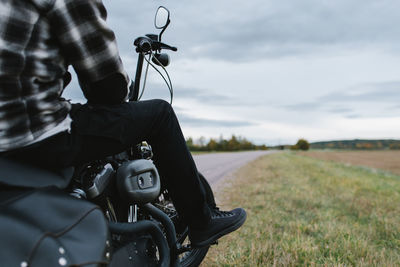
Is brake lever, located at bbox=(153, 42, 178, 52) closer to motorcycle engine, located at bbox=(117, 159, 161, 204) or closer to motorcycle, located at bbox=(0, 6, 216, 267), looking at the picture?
motorcycle, located at bbox=(0, 6, 216, 267)

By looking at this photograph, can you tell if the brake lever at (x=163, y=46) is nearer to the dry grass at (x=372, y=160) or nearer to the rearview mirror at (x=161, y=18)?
the rearview mirror at (x=161, y=18)

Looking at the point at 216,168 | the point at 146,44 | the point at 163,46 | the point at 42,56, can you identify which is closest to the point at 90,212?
the point at 42,56

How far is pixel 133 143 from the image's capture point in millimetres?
1643

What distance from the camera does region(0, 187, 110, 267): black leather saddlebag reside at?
1028mm

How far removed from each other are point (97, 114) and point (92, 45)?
309mm

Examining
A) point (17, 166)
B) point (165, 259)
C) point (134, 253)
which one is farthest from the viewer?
point (165, 259)

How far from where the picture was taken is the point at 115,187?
1.88 metres

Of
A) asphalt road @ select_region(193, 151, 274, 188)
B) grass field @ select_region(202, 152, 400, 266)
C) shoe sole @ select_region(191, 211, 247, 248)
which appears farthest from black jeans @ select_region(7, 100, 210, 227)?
asphalt road @ select_region(193, 151, 274, 188)

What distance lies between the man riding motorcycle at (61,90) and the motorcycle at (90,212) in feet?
0.41

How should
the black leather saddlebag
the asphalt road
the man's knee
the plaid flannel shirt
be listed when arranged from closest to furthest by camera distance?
the black leather saddlebag
the plaid flannel shirt
the man's knee
the asphalt road

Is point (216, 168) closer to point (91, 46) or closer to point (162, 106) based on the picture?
point (162, 106)

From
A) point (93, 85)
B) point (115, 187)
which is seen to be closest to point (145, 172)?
point (115, 187)

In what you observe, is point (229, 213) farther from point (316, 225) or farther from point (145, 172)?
point (316, 225)

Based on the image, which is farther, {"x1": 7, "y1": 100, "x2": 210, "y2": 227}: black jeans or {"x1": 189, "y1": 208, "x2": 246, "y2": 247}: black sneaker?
{"x1": 189, "y1": 208, "x2": 246, "y2": 247}: black sneaker
